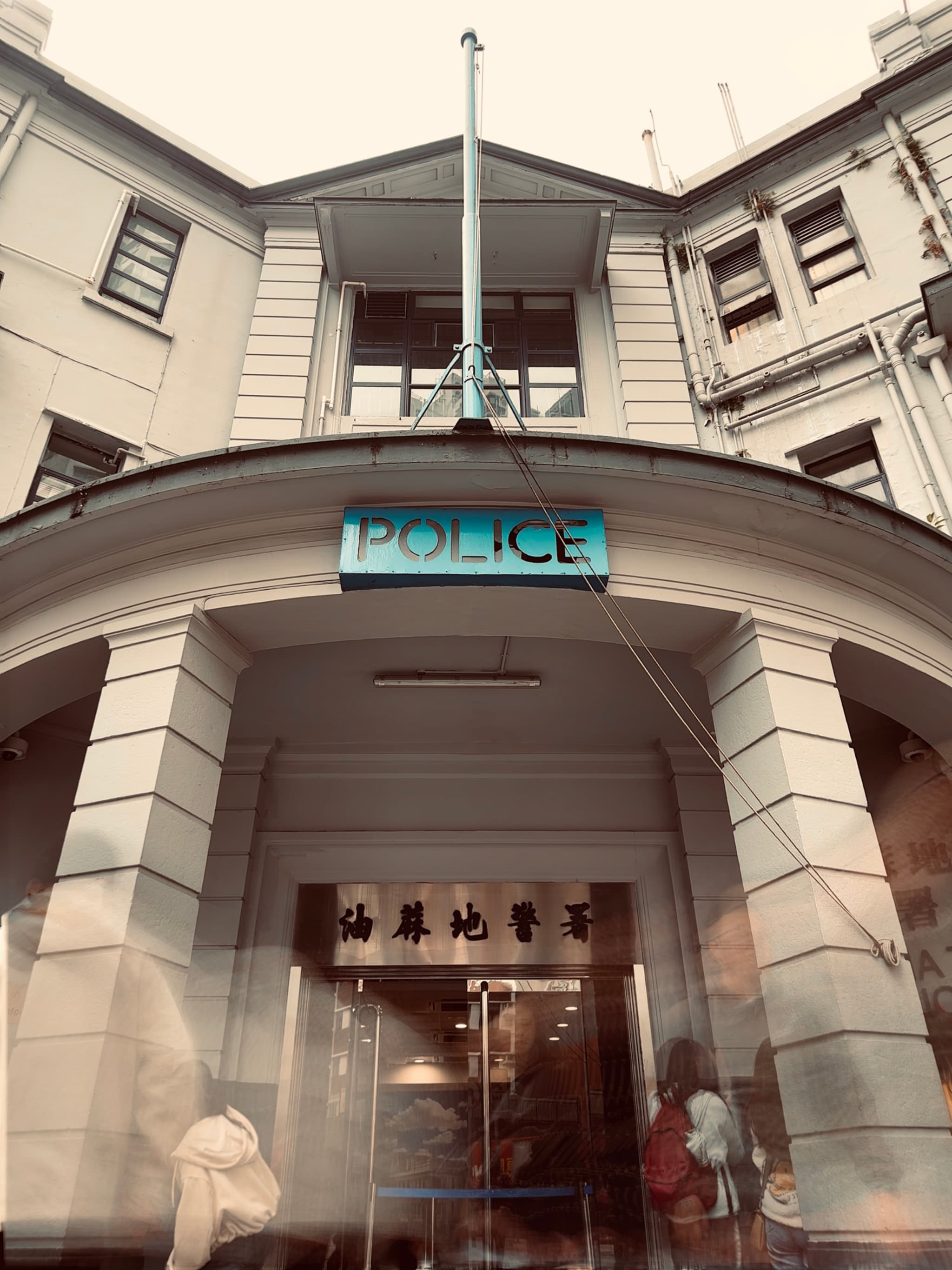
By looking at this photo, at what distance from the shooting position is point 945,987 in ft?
21.6

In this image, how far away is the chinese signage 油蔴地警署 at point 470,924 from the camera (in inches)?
293

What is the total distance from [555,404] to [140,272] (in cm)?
496

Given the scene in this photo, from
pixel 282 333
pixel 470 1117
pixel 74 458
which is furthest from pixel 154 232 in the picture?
pixel 470 1117

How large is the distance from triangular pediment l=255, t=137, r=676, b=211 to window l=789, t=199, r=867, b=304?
1.70 meters

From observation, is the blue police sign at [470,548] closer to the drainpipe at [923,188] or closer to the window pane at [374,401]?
the window pane at [374,401]

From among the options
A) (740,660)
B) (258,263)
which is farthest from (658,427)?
(258,263)

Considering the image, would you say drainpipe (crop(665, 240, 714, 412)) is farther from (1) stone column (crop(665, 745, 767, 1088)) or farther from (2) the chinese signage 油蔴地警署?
(2) the chinese signage 油蔴地警署

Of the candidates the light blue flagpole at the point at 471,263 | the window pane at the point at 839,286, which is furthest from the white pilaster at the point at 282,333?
the window pane at the point at 839,286

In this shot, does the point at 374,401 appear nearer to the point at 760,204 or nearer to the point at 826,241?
the point at 760,204

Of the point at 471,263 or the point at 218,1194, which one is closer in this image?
the point at 218,1194

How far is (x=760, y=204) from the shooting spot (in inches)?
390

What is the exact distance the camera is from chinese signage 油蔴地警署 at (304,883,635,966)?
24.4 feet

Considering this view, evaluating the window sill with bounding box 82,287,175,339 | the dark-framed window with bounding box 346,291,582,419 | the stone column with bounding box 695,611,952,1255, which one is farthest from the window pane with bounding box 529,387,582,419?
the stone column with bounding box 695,611,952,1255

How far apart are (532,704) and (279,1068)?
3.76m
